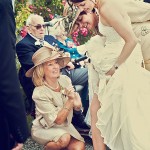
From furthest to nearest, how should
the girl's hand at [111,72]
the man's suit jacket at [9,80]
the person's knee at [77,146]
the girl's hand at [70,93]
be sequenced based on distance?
the girl's hand at [70,93], the person's knee at [77,146], the girl's hand at [111,72], the man's suit jacket at [9,80]

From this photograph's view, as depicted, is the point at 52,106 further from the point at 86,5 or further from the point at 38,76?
the point at 86,5

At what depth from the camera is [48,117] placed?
5.10 m

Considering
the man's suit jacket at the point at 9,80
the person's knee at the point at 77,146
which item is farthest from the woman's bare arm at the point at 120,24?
the man's suit jacket at the point at 9,80

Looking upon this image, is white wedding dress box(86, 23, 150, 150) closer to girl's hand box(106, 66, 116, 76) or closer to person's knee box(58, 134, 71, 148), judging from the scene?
girl's hand box(106, 66, 116, 76)

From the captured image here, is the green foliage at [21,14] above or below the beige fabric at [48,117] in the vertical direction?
below

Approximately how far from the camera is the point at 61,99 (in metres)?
5.31

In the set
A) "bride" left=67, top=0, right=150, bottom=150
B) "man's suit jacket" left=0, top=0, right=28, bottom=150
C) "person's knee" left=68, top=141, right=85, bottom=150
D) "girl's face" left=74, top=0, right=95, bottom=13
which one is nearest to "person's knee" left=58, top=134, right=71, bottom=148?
"person's knee" left=68, top=141, right=85, bottom=150

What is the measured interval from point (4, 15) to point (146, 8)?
230cm

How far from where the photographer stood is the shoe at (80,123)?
5.85 m

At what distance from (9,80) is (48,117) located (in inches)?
104

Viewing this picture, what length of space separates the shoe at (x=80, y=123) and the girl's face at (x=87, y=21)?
4.84 ft

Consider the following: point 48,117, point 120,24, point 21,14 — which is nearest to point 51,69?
point 48,117

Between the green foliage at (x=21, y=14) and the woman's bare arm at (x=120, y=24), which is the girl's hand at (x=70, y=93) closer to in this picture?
the woman's bare arm at (x=120, y=24)

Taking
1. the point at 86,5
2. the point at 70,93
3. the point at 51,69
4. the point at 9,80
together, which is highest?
the point at 9,80
